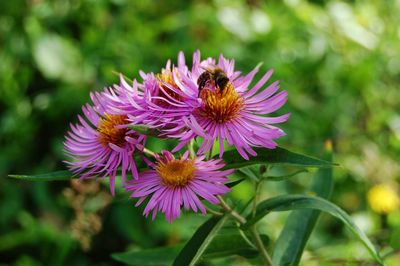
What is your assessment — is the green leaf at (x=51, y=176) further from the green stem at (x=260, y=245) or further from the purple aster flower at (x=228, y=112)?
the green stem at (x=260, y=245)

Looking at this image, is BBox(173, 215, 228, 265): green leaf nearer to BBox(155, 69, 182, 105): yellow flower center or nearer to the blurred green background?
BBox(155, 69, 182, 105): yellow flower center

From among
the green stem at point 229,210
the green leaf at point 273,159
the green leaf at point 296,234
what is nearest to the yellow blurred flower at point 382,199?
the green leaf at point 296,234

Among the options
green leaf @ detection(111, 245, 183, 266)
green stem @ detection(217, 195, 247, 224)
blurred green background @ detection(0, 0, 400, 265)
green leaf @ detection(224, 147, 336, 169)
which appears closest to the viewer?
green leaf @ detection(224, 147, 336, 169)

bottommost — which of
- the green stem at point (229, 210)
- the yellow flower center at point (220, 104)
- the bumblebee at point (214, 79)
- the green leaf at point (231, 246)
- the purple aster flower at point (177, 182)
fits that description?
the green leaf at point (231, 246)

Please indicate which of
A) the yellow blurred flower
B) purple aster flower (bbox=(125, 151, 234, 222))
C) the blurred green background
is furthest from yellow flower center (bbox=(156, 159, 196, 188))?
the yellow blurred flower

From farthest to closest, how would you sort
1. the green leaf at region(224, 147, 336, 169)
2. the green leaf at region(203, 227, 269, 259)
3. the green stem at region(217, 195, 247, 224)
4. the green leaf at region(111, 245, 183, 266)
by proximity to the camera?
the green leaf at region(111, 245, 183, 266), the green leaf at region(203, 227, 269, 259), the green stem at region(217, 195, 247, 224), the green leaf at region(224, 147, 336, 169)

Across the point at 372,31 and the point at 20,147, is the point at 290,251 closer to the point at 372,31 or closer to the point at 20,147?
the point at 20,147
